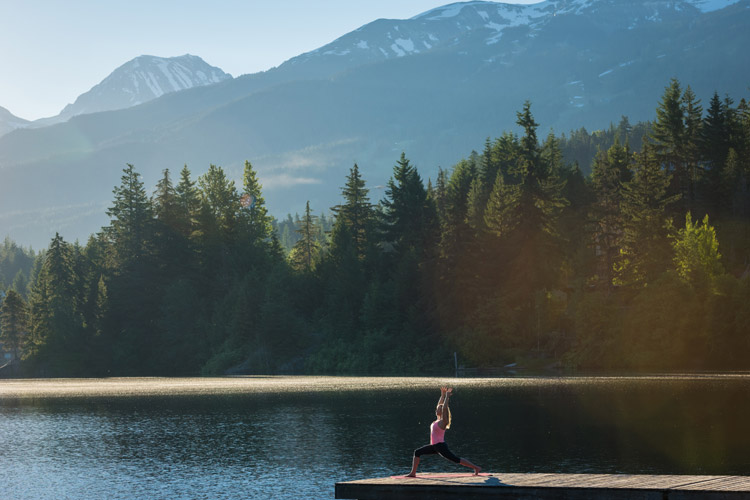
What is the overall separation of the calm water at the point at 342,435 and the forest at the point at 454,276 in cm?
2036

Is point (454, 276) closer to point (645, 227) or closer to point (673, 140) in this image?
point (645, 227)

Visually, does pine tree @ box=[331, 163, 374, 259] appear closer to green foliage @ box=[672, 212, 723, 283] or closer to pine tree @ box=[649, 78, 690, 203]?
pine tree @ box=[649, 78, 690, 203]

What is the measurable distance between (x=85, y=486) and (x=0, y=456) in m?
12.0

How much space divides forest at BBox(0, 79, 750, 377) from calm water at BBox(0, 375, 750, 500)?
20.4 meters

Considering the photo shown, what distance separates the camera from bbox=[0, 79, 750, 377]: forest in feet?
303

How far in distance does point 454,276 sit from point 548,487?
83.4m

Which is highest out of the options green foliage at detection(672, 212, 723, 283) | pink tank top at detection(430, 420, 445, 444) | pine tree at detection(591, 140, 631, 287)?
pine tree at detection(591, 140, 631, 287)

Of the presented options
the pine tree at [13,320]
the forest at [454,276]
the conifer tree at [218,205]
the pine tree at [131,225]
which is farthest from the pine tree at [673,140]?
the pine tree at [13,320]

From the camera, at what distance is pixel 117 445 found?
156 feet

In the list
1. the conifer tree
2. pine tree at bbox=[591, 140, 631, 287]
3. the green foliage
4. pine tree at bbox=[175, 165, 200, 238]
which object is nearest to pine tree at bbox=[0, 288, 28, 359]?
pine tree at bbox=[175, 165, 200, 238]

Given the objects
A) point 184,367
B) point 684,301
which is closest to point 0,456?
point 684,301

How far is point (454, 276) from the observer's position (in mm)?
107875

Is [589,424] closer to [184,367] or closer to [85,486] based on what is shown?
[85,486]

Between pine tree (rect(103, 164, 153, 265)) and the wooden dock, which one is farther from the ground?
pine tree (rect(103, 164, 153, 265))
